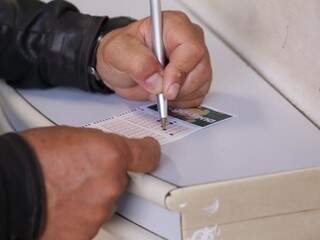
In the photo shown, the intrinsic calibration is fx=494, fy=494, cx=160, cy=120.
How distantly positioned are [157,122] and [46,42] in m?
0.24

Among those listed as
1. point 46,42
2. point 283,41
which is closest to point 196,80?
point 283,41

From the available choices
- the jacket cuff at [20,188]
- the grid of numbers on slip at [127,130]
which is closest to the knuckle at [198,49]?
the grid of numbers on slip at [127,130]

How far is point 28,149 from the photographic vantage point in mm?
433

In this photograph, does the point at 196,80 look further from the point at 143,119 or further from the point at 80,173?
the point at 80,173

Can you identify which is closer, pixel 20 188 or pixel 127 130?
pixel 20 188

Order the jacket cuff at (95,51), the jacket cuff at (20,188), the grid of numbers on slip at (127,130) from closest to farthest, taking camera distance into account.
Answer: the jacket cuff at (20,188) → the grid of numbers on slip at (127,130) → the jacket cuff at (95,51)

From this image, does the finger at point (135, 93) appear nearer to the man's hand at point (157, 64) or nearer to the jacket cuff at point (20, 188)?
the man's hand at point (157, 64)

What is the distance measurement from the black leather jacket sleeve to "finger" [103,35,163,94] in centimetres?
8

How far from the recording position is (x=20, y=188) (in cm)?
41

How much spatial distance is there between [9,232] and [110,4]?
64cm

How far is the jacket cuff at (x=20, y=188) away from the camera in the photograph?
0.41 m

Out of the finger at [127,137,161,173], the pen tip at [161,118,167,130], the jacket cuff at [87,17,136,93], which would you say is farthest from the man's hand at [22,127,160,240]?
the jacket cuff at [87,17,136,93]

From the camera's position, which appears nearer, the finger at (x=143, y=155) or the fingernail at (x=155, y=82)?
the finger at (x=143, y=155)

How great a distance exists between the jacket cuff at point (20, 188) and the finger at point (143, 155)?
0.09 m
